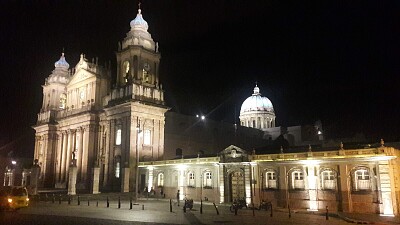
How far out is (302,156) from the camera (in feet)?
115

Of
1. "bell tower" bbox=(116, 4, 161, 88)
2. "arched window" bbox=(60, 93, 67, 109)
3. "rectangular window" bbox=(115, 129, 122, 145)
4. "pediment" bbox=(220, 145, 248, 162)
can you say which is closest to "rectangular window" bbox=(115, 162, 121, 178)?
"rectangular window" bbox=(115, 129, 122, 145)

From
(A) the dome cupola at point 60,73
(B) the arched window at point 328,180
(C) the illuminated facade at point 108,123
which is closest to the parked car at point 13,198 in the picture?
(C) the illuminated facade at point 108,123

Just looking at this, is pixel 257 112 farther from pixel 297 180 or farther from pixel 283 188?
pixel 297 180

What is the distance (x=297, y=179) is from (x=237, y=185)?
273 inches

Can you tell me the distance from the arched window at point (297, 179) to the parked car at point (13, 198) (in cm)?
2381

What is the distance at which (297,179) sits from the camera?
35531mm

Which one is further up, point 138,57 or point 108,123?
point 138,57

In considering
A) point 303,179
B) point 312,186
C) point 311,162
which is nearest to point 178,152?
point 303,179

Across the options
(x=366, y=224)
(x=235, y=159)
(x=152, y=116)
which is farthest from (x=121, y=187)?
(x=366, y=224)

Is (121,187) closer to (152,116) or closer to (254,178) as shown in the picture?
(152,116)

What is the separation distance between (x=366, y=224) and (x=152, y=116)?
120ft

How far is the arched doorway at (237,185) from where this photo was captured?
1549 inches

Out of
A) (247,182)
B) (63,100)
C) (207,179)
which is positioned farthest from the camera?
(63,100)

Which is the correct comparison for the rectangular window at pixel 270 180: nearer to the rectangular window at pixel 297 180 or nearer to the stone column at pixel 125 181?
the rectangular window at pixel 297 180
